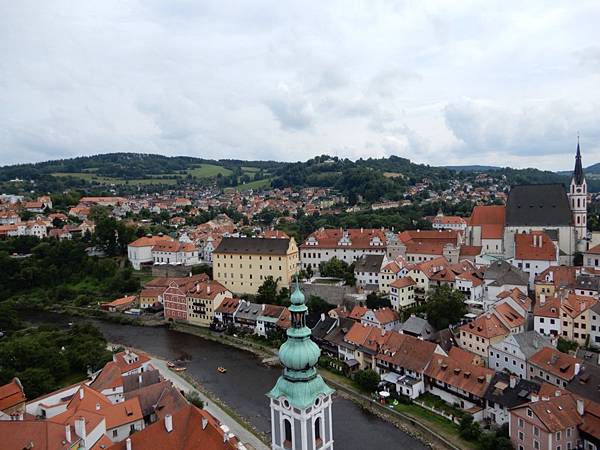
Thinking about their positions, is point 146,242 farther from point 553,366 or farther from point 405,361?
point 553,366

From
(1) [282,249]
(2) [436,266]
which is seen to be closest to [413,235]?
(2) [436,266]

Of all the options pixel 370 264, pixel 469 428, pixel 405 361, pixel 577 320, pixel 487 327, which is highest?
pixel 370 264

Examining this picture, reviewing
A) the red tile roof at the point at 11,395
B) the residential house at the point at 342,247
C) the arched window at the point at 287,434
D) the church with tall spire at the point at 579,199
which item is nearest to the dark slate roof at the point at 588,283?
the church with tall spire at the point at 579,199

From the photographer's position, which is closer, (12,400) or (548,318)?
(12,400)

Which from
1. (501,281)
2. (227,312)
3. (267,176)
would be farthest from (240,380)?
(267,176)

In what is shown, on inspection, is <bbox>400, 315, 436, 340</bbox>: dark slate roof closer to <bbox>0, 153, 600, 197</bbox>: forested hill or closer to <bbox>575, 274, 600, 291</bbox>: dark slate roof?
<bbox>575, 274, 600, 291</bbox>: dark slate roof

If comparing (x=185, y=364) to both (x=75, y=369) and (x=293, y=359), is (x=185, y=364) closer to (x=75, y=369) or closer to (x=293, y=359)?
(x=75, y=369)

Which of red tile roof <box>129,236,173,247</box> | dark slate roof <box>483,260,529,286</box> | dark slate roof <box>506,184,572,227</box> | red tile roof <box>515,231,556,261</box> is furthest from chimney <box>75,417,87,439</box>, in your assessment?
red tile roof <box>129,236,173,247</box>
